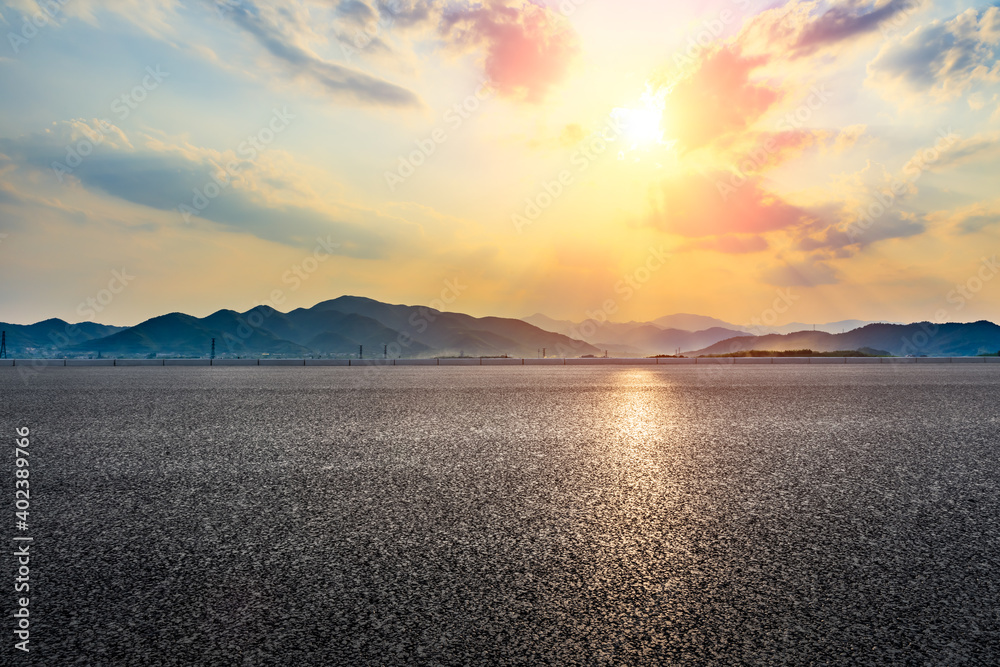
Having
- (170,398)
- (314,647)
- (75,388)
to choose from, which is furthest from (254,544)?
(75,388)

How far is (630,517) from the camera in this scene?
4660mm

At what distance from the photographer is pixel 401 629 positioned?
2.82m

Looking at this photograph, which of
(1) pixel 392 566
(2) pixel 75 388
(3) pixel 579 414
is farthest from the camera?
(2) pixel 75 388

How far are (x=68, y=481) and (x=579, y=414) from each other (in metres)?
7.91

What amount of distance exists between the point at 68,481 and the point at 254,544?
324cm

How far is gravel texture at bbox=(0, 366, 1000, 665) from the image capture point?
2.74m

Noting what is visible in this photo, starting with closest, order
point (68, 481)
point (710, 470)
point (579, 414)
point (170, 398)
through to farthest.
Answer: point (68, 481), point (710, 470), point (579, 414), point (170, 398)

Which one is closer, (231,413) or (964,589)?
(964,589)

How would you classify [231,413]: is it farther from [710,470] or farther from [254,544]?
[710,470]

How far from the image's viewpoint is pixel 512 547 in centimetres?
394

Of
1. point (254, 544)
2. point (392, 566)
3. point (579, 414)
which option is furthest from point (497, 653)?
point (579, 414)

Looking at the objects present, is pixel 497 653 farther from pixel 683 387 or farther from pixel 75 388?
pixel 75 388

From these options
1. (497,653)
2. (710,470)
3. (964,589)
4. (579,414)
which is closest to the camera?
(497,653)

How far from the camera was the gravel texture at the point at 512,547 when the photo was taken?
2.74m
